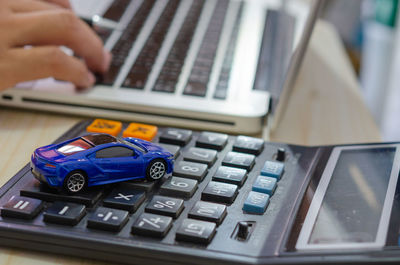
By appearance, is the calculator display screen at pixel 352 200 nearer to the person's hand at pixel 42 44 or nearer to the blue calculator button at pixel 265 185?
the blue calculator button at pixel 265 185

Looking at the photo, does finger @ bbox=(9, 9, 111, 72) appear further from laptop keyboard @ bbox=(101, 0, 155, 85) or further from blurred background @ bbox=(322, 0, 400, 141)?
blurred background @ bbox=(322, 0, 400, 141)

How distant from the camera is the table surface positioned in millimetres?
489

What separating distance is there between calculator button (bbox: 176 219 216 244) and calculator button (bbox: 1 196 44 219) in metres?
0.11

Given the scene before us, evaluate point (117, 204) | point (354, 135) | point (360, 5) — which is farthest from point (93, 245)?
point (360, 5)

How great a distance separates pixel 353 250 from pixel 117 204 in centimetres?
18

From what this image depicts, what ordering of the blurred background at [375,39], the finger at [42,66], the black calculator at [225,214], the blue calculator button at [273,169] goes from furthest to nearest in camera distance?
1. the blurred background at [375,39]
2. the finger at [42,66]
3. the blue calculator button at [273,169]
4. the black calculator at [225,214]

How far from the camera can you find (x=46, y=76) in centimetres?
63

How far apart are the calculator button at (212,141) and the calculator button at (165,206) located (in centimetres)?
12

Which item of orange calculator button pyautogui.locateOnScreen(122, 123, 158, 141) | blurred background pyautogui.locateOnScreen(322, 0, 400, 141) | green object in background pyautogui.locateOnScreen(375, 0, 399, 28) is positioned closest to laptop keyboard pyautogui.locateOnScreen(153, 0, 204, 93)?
orange calculator button pyautogui.locateOnScreen(122, 123, 158, 141)

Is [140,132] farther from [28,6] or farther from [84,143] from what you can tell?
[28,6]

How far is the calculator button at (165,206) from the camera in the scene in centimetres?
40

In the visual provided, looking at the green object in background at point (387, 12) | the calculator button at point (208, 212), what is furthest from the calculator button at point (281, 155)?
the green object in background at point (387, 12)

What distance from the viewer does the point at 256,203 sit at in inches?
16.5

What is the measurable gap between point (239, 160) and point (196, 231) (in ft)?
0.44
